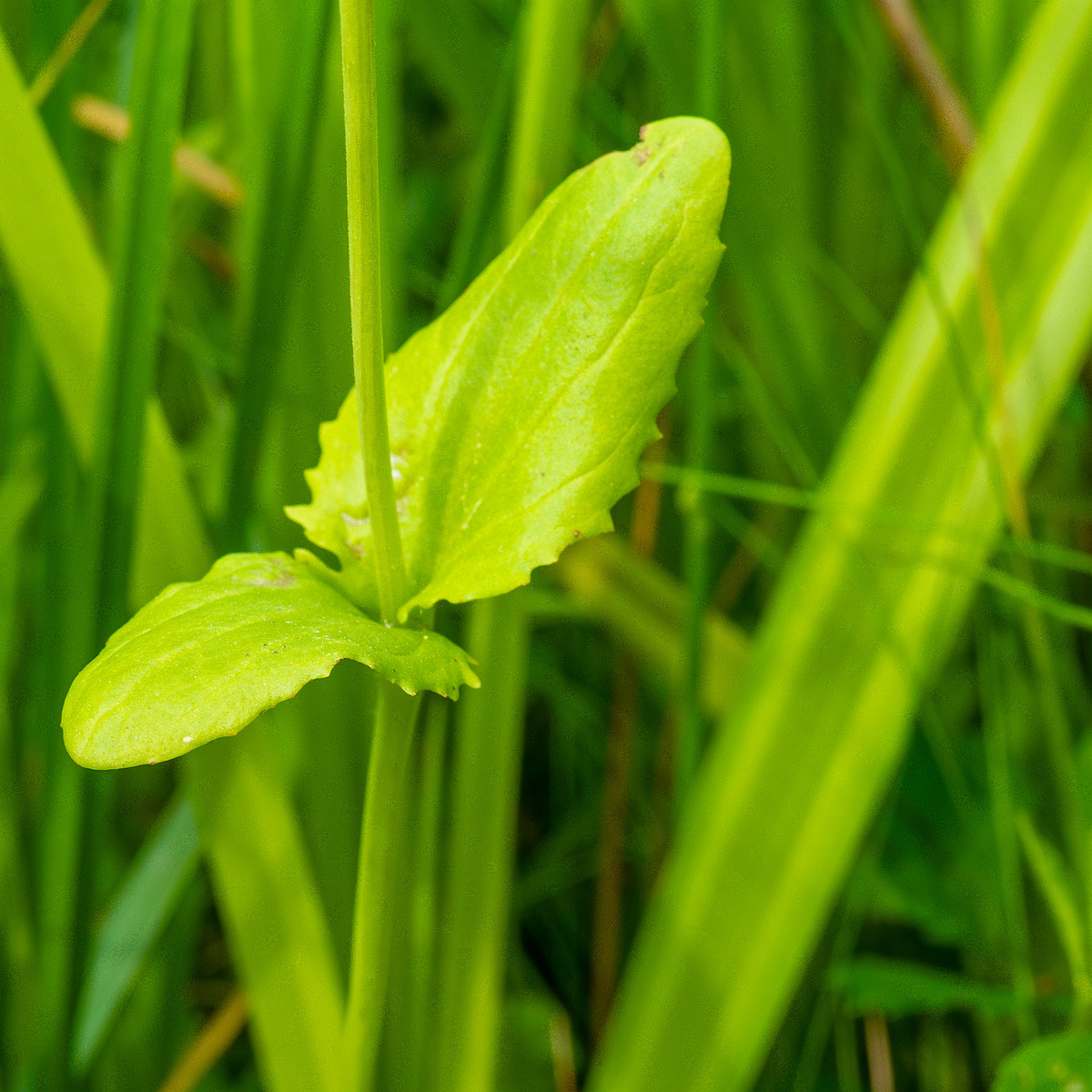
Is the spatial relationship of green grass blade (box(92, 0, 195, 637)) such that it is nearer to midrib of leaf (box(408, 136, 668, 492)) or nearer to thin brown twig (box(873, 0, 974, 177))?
midrib of leaf (box(408, 136, 668, 492))

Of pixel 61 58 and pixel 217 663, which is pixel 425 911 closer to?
pixel 217 663

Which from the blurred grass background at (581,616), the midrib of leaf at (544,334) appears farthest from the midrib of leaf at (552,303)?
the blurred grass background at (581,616)

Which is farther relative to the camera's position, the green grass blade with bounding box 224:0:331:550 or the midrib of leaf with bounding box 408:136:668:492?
the green grass blade with bounding box 224:0:331:550

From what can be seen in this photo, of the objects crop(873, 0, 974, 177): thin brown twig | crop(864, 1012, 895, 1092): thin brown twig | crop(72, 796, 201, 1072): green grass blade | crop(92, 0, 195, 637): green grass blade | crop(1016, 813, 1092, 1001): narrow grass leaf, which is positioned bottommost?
crop(864, 1012, 895, 1092): thin brown twig

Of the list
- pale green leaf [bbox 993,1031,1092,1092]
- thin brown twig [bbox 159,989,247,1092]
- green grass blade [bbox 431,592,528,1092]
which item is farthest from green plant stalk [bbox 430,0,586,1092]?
pale green leaf [bbox 993,1031,1092,1092]

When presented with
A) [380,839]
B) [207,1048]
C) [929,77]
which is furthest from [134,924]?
[929,77]

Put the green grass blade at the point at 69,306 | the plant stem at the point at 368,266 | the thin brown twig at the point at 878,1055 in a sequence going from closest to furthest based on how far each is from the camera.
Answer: the plant stem at the point at 368,266
the green grass blade at the point at 69,306
the thin brown twig at the point at 878,1055

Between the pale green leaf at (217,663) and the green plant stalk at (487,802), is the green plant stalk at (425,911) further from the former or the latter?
the pale green leaf at (217,663)
